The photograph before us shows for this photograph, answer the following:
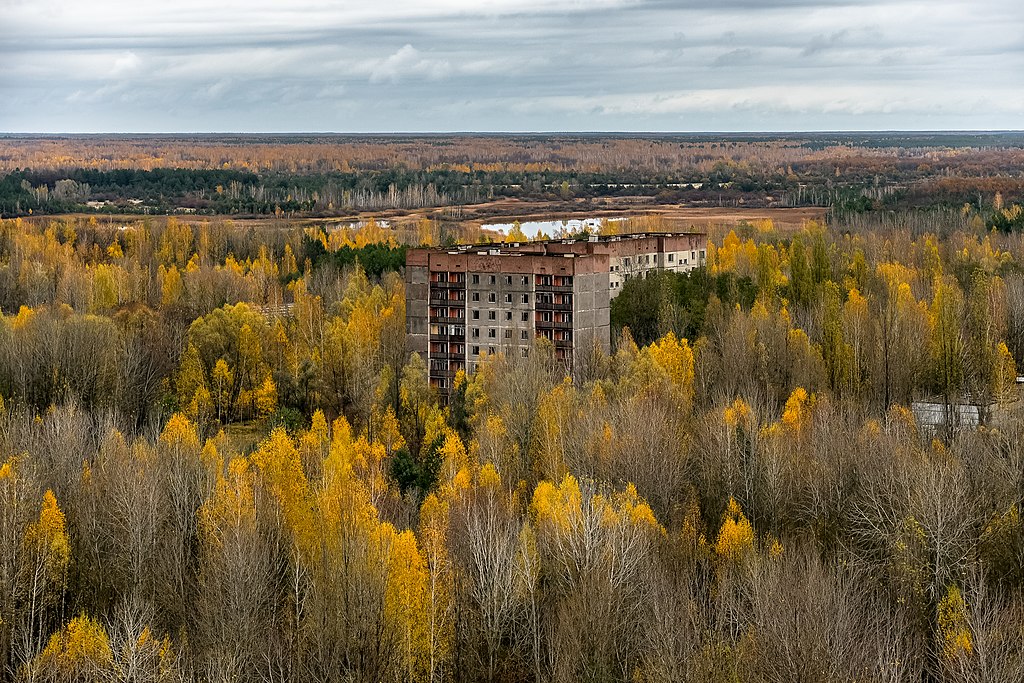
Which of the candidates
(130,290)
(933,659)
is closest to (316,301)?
(130,290)

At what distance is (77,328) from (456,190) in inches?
4260

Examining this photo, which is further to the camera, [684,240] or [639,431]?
[684,240]

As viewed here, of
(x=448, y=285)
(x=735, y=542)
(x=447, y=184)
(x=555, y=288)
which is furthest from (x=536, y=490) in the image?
(x=447, y=184)

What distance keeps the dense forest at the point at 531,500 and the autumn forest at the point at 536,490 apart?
0.25 feet

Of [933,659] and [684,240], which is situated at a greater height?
[684,240]

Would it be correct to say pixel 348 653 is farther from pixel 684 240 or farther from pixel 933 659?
pixel 684 240

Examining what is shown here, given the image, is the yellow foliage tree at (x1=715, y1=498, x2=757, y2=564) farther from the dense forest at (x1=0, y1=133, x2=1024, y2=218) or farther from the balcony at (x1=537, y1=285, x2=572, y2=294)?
the dense forest at (x1=0, y1=133, x2=1024, y2=218)

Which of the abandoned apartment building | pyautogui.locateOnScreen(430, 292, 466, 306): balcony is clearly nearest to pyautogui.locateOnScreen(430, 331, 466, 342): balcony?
the abandoned apartment building

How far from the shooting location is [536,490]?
2791cm

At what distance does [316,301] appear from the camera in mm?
53125

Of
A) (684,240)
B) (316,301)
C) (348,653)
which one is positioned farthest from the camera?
(684,240)

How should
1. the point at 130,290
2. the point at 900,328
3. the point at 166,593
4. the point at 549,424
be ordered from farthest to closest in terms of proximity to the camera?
the point at 130,290 → the point at 900,328 → the point at 549,424 → the point at 166,593

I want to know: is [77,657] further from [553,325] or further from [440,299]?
[440,299]

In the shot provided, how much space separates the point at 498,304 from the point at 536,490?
17.0m
